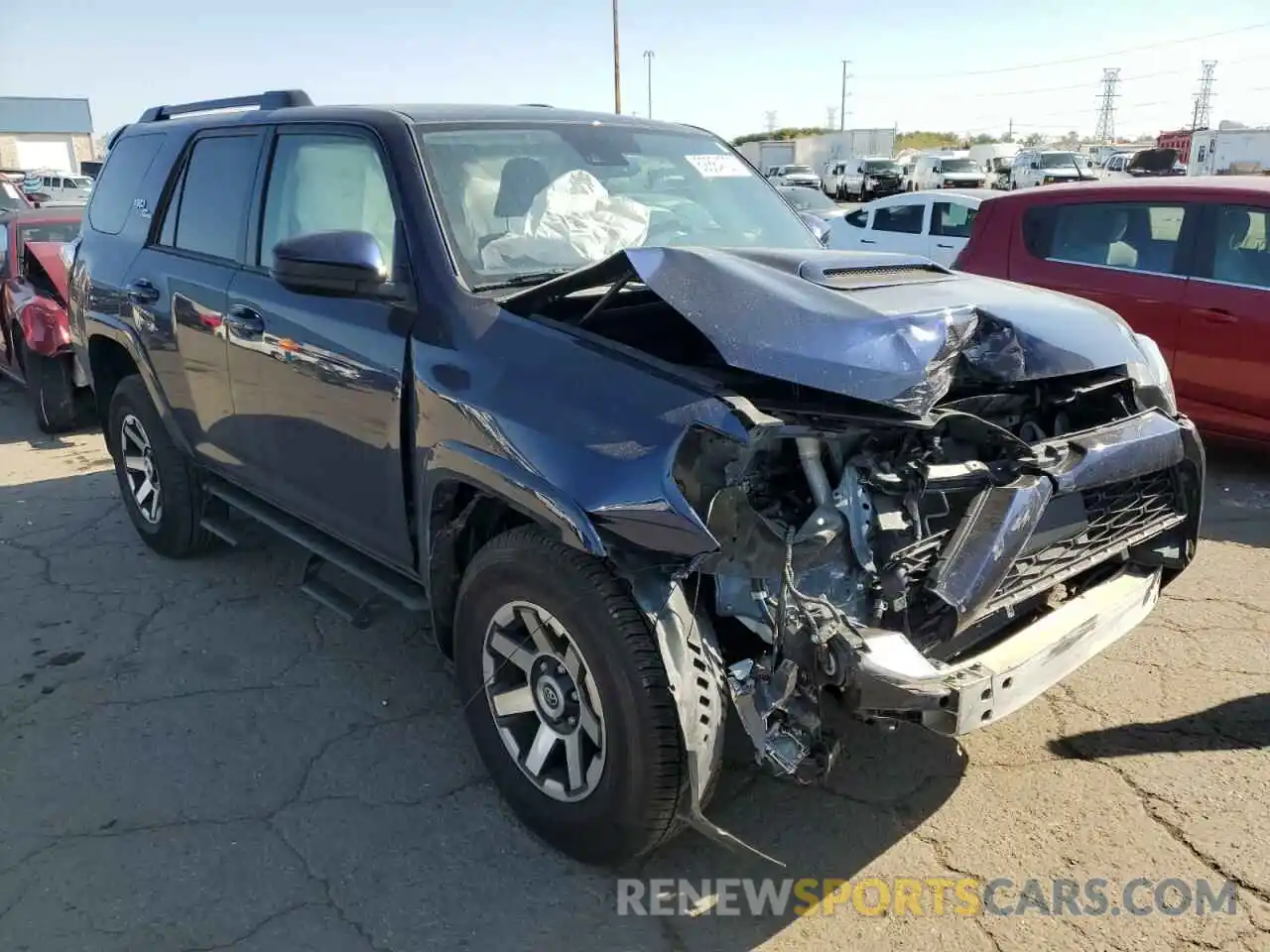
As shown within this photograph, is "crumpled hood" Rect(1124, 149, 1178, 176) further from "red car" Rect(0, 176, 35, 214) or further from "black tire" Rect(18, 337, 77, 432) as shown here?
"red car" Rect(0, 176, 35, 214)

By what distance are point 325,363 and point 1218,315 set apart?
507cm

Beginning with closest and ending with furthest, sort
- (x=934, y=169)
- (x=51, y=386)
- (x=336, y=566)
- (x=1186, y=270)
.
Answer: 1. (x=336, y=566)
2. (x=1186, y=270)
3. (x=51, y=386)
4. (x=934, y=169)

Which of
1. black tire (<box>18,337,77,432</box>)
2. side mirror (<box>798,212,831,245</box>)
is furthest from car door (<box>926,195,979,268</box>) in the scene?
black tire (<box>18,337,77,432</box>)

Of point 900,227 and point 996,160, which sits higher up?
point 996,160

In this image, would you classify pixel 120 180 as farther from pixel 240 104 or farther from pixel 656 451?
pixel 656 451

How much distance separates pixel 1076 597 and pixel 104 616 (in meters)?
3.98

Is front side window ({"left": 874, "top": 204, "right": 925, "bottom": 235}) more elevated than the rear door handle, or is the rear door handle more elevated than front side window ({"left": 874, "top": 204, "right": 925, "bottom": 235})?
front side window ({"left": 874, "top": 204, "right": 925, "bottom": 235})

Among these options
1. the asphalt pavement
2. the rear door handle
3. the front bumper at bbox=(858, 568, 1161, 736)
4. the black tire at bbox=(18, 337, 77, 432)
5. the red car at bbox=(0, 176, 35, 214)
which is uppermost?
the red car at bbox=(0, 176, 35, 214)

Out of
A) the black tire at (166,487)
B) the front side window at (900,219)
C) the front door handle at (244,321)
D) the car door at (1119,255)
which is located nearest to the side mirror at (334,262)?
the front door handle at (244,321)

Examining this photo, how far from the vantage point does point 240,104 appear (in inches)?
176

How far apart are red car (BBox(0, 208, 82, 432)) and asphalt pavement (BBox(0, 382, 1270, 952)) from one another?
409cm

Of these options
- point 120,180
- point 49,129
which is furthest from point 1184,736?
point 49,129

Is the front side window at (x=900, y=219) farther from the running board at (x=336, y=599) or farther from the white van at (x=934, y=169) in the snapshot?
the white van at (x=934, y=169)

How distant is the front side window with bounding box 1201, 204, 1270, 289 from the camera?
574cm
